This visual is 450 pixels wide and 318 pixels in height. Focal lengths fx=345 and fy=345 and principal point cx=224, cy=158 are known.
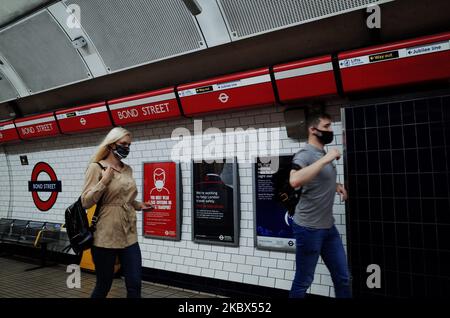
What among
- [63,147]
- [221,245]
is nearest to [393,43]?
[221,245]

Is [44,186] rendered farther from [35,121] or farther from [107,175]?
[107,175]

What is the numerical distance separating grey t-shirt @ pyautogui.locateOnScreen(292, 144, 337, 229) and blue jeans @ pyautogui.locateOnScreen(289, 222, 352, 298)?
0.05m

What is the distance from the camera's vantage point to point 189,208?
4.12m

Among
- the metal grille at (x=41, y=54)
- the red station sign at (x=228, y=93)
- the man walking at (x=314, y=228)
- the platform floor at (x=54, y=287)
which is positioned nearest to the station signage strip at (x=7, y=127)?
the metal grille at (x=41, y=54)

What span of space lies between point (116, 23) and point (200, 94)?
57.4 inches

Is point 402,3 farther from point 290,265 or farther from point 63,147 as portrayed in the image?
point 63,147

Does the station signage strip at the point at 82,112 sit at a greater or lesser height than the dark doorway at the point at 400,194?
greater

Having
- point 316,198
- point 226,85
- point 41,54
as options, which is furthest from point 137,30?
point 316,198

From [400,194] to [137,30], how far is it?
10.9 ft

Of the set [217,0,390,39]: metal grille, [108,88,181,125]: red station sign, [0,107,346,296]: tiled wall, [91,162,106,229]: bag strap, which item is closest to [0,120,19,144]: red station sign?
[0,107,346,296]: tiled wall

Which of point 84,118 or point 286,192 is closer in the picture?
point 286,192

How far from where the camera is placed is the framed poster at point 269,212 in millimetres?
3447

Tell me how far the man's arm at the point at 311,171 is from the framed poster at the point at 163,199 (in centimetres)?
212

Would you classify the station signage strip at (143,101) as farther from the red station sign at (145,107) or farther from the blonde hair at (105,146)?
the blonde hair at (105,146)
